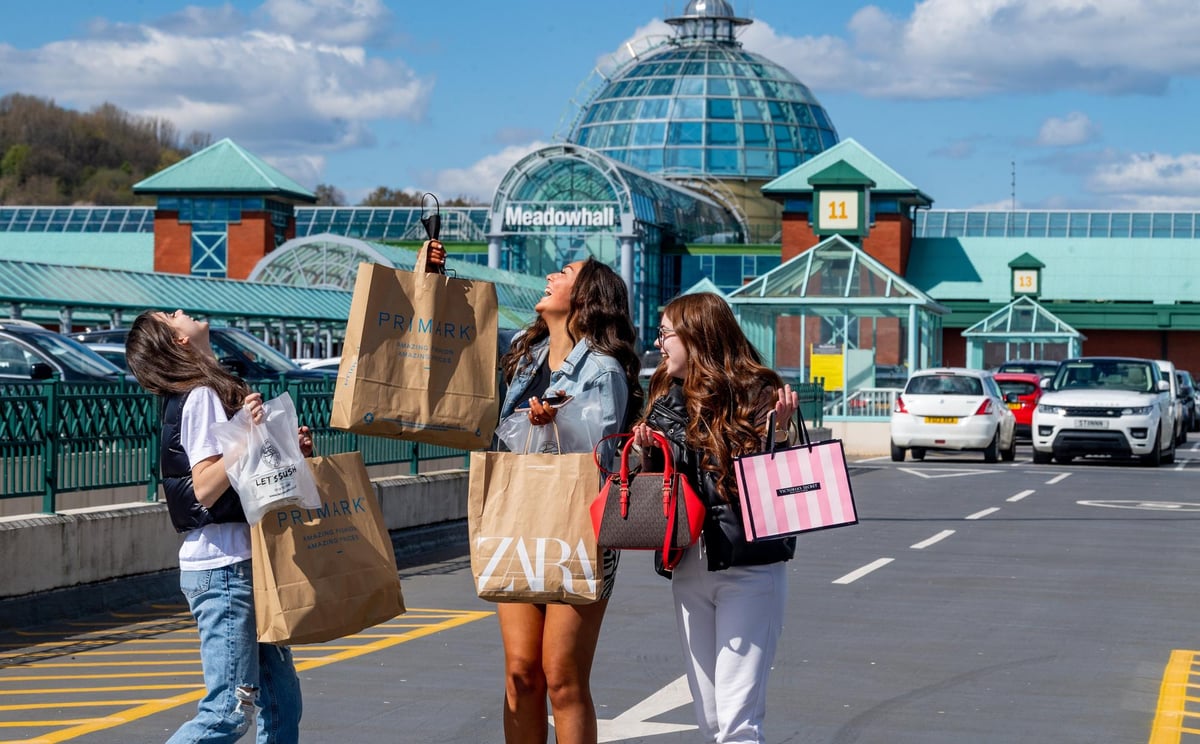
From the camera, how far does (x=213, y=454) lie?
4.95m

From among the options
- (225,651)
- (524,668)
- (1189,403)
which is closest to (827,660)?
(524,668)

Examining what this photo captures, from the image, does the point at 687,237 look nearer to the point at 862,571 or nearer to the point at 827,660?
the point at 862,571

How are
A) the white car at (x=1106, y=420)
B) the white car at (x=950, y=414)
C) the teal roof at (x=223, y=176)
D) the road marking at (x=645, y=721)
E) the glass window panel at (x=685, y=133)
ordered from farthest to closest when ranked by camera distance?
the glass window panel at (x=685, y=133), the teal roof at (x=223, y=176), the white car at (x=950, y=414), the white car at (x=1106, y=420), the road marking at (x=645, y=721)

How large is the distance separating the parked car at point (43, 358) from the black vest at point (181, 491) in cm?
1432

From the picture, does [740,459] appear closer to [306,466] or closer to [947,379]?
[306,466]

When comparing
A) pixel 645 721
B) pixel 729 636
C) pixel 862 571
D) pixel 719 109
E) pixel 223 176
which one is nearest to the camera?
pixel 729 636

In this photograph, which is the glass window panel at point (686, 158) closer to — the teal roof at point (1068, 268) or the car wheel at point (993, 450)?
the teal roof at point (1068, 268)

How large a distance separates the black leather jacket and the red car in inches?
1146

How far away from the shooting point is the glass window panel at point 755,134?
7975 centimetres

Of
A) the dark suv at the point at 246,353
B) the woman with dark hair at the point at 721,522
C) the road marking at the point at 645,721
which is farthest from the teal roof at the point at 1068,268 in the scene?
the woman with dark hair at the point at 721,522

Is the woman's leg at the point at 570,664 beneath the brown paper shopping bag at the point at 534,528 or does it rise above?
beneath

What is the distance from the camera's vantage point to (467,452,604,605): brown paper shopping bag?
498 centimetres

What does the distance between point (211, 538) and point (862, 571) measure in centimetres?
835

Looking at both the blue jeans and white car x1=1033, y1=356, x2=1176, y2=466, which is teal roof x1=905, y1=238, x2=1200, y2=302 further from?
the blue jeans
